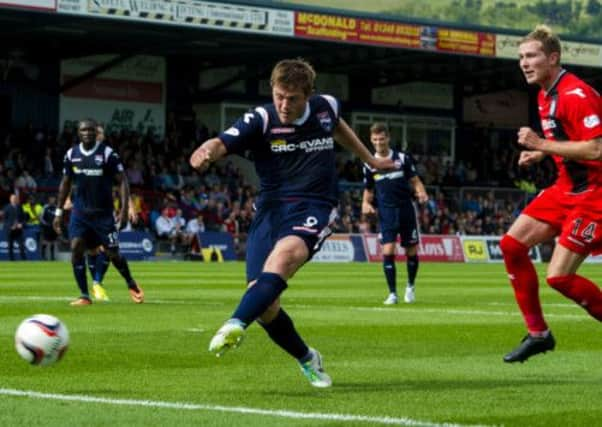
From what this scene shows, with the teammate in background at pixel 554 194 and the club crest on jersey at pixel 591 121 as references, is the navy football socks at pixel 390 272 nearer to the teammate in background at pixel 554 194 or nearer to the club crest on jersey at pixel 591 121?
the teammate in background at pixel 554 194

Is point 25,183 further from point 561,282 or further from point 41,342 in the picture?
point 41,342

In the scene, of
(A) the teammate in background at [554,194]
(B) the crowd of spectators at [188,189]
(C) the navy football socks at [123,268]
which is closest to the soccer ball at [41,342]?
(A) the teammate in background at [554,194]

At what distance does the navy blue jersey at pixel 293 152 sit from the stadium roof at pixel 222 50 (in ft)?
106

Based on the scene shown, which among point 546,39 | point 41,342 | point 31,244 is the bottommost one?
point 31,244

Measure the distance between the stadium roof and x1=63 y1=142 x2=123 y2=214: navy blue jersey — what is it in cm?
2366

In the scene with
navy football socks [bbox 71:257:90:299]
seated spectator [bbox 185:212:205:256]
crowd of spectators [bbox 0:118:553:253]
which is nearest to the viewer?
navy football socks [bbox 71:257:90:299]

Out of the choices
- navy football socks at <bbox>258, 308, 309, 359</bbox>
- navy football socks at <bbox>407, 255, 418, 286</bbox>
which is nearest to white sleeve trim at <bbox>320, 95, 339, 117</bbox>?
navy football socks at <bbox>258, 308, 309, 359</bbox>

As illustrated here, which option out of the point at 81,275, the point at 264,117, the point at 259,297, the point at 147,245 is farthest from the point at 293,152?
the point at 147,245

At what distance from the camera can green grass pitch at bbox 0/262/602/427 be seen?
761 centimetres

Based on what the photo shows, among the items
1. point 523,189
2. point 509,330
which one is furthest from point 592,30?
point 509,330

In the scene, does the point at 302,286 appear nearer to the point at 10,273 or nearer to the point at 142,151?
the point at 10,273

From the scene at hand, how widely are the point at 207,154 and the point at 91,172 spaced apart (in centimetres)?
940

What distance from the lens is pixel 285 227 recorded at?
8.89 m

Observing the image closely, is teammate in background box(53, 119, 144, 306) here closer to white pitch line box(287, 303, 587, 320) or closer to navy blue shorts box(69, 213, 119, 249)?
navy blue shorts box(69, 213, 119, 249)
